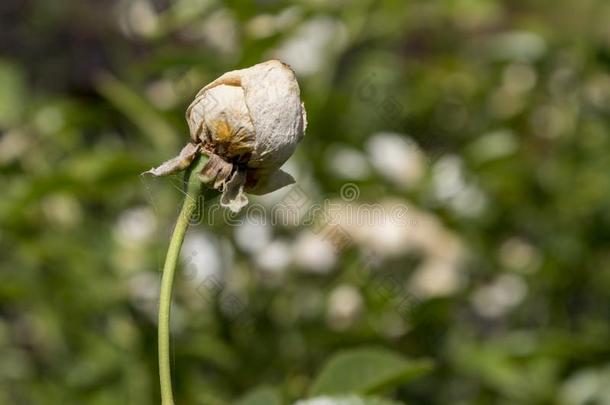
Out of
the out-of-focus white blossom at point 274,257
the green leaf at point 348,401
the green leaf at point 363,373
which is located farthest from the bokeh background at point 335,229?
the green leaf at point 348,401

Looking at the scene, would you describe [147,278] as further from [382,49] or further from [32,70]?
[32,70]

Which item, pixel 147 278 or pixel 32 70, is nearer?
pixel 147 278

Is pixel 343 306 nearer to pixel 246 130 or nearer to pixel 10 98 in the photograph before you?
pixel 10 98

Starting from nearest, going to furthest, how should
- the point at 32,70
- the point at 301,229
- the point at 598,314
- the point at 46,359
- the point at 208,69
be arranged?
the point at 208,69
the point at 301,229
the point at 598,314
the point at 46,359
the point at 32,70

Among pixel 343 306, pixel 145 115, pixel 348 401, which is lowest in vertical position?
pixel 348 401

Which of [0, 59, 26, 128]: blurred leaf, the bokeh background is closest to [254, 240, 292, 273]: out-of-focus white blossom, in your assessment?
the bokeh background

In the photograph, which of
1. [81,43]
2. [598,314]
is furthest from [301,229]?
[81,43]

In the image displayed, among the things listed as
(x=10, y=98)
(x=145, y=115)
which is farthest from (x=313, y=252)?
(x=10, y=98)
